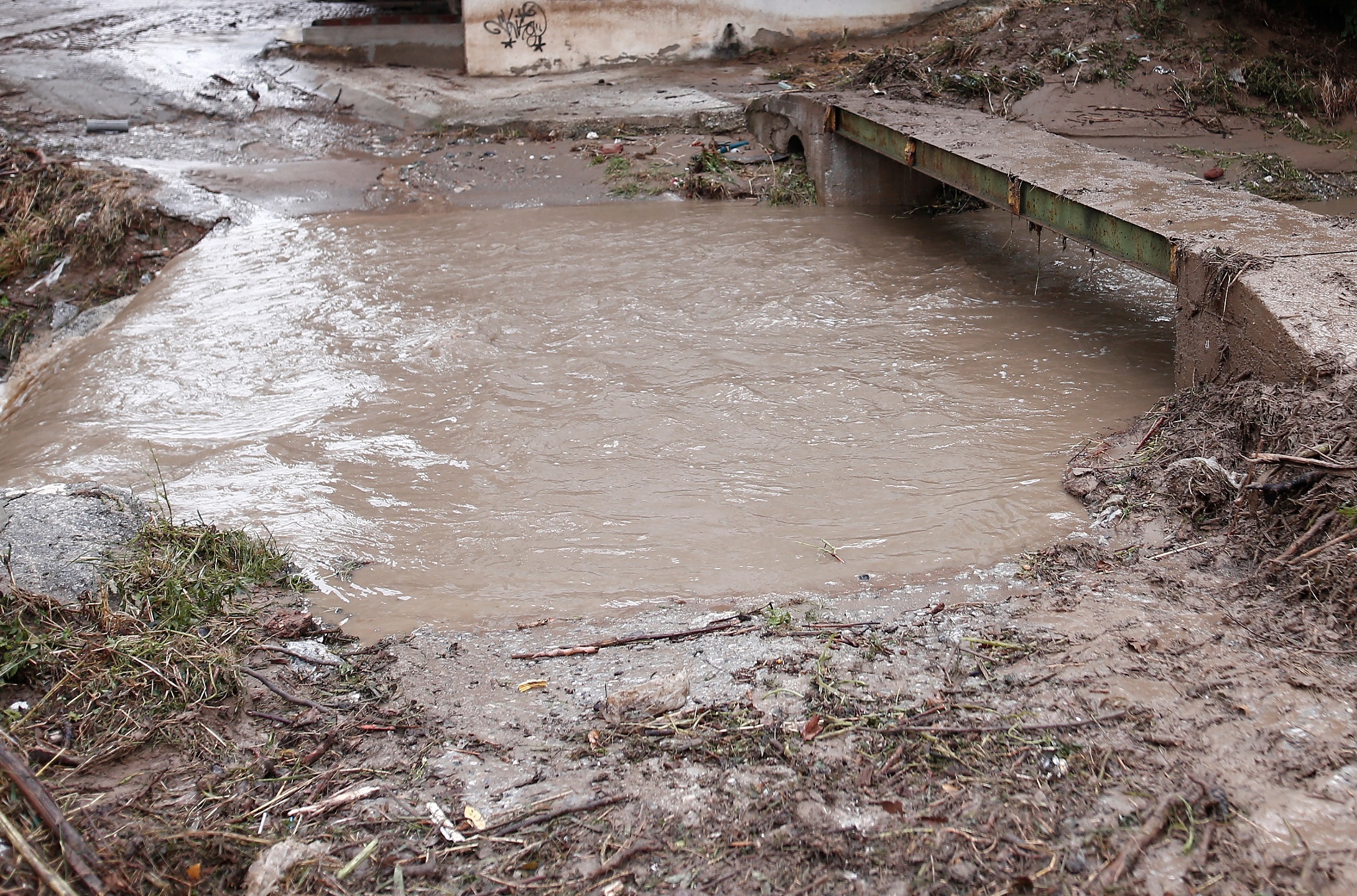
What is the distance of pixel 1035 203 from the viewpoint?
7324 millimetres

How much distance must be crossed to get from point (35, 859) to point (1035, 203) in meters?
→ 6.88

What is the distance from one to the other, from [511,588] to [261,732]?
1.47m

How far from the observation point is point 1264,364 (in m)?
5.04

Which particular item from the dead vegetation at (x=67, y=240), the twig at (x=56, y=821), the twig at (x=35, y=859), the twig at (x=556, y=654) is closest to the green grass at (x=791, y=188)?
the dead vegetation at (x=67, y=240)

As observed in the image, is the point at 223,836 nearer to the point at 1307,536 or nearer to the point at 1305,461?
the point at 1307,536

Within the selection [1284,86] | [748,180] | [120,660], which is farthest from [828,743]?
[1284,86]

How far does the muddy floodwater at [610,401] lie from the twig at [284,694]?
72cm

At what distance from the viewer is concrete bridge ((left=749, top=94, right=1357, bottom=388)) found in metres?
4.97

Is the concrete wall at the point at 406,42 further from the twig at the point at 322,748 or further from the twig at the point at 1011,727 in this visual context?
the twig at the point at 1011,727

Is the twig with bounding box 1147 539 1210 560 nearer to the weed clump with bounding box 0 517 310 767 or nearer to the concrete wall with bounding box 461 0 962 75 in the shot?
the weed clump with bounding box 0 517 310 767

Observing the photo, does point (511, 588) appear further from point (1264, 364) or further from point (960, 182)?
point (960, 182)

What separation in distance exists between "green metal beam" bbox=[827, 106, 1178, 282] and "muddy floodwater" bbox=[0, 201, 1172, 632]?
82cm

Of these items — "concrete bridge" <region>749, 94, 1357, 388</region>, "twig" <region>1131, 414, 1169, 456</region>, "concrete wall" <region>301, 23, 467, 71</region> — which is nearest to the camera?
"concrete bridge" <region>749, 94, 1357, 388</region>

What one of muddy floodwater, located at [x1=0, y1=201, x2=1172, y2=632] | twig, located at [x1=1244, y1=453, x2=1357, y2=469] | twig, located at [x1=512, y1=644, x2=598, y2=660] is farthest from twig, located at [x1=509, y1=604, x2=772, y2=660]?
twig, located at [x1=1244, y1=453, x2=1357, y2=469]
